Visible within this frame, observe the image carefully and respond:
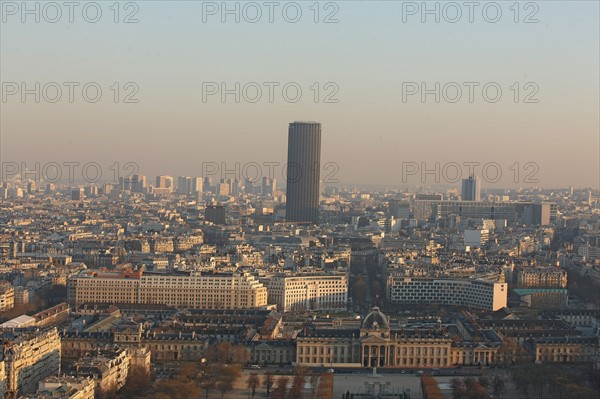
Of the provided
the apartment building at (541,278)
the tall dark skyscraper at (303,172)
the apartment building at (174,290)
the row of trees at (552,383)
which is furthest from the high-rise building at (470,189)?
the row of trees at (552,383)

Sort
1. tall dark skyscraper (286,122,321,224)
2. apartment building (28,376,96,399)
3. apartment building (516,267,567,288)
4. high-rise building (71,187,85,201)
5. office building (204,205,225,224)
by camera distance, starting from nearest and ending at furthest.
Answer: apartment building (28,376,96,399) < apartment building (516,267,567,288) < office building (204,205,225,224) < tall dark skyscraper (286,122,321,224) < high-rise building (71,187,85,201)

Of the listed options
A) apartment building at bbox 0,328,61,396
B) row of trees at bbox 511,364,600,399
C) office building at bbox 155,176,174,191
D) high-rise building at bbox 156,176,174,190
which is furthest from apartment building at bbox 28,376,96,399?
high-rise building at bbox 156,176,174,190

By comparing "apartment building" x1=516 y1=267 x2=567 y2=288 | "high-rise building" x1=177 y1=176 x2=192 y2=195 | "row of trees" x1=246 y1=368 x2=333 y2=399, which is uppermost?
"high-rise building" x1=177 y1=176 x2=192 y2=195

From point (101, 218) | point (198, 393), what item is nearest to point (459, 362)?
point (198, 393)

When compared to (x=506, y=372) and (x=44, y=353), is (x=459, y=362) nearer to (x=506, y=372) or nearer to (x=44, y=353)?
(x=506, y=372)

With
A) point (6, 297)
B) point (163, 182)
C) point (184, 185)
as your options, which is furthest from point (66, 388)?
point (184, 185)

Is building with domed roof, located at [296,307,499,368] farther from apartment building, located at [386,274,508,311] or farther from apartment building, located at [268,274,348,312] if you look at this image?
apartment building, located at [386,274,508,311]
